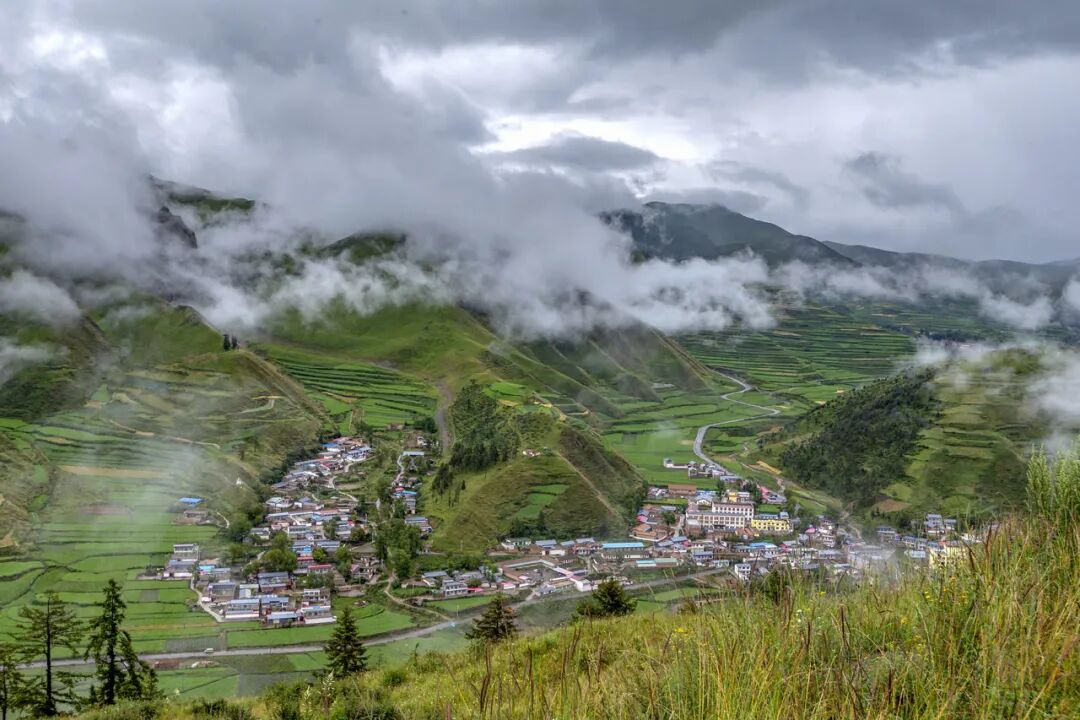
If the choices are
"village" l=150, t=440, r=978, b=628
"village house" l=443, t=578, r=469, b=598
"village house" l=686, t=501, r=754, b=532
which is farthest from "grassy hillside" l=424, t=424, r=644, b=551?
"village house" l=443, t=578, r=469, b=598

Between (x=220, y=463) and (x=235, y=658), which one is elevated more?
A: (x=220, y=463)

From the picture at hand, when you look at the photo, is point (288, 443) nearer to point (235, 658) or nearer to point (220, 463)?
point (220, 463)

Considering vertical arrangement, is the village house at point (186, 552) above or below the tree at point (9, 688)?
below

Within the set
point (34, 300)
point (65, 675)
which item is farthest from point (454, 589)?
point (34, 300)

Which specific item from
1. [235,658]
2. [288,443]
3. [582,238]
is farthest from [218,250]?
[235,658]

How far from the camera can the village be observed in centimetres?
3081

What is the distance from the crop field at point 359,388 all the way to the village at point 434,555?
850 inches

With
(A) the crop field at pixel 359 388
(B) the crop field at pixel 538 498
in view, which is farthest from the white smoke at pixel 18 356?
(B) the crop field at pixel 538 498

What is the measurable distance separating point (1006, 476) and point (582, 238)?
127m

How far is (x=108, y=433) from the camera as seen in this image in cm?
Answer: 5016

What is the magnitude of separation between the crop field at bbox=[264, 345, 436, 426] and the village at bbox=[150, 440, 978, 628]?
21.6 metres

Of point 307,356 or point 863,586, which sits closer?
point 863,586

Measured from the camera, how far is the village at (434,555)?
101ft

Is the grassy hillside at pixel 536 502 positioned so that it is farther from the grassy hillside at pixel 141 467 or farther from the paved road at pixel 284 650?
the grassy hillside at pixel 141 467
